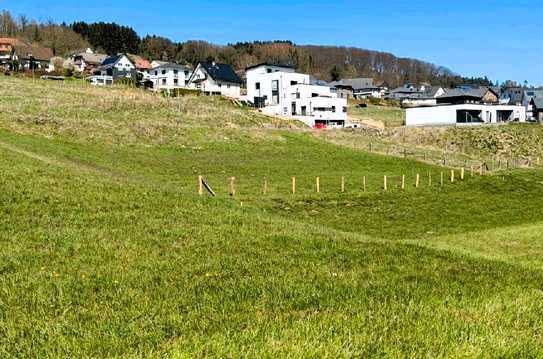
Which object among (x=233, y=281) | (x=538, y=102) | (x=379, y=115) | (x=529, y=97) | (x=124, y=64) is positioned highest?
(x=124, y=64)

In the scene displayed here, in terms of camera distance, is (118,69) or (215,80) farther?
(118,69)

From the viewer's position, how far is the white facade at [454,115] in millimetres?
99062

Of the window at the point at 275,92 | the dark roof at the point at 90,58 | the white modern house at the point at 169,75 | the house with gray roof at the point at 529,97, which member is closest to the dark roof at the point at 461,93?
the house with gray roof at the point at 529,97

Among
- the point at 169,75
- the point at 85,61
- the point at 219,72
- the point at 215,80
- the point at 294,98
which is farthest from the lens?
the point at 85,61

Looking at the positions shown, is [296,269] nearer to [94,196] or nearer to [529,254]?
[94,196]

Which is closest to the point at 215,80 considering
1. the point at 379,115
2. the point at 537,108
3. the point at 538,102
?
the point at 379,115

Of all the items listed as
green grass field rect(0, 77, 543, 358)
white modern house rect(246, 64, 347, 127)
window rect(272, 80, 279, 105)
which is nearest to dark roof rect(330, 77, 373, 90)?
white modern house rect(246, 64, 347, 127)

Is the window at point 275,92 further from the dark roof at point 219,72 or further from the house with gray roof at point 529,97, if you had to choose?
the house with gray roof at point 529,97

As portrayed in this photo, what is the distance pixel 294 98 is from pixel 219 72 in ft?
76.9

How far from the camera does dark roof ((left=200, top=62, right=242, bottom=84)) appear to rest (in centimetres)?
12184

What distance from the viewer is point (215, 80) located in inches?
4779

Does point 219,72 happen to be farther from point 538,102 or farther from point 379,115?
point 538,102

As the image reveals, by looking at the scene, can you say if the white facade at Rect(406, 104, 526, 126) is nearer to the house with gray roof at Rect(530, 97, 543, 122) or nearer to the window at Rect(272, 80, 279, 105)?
the house with gray roof at Rect(530, 97, 543, 122)

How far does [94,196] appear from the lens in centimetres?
1858
